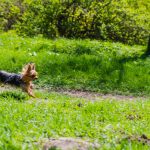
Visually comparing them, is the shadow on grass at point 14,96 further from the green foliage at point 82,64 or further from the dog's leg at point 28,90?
the green foliage at point 82,64

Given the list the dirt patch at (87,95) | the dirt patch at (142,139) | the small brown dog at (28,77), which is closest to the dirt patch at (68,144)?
the dirt patch at (142,139)

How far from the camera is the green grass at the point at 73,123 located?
552 centimetres

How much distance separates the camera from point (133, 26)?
20500 mm

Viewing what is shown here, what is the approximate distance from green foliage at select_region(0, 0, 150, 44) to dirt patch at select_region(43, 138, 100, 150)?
14512 mm

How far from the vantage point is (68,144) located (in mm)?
5199

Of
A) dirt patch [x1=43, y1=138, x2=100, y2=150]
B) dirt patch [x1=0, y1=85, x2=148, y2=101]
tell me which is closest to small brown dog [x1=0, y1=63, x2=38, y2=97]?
dirt patch [x1=0, y1=85, x2=148, y2=101]

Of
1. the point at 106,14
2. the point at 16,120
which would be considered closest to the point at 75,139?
the point at 16,120

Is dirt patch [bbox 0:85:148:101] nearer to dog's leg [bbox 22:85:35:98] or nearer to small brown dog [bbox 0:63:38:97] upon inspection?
→ small brown dog [bbox 0:63:38:97]

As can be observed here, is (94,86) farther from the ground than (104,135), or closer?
closer

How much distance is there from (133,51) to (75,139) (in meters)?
11.4

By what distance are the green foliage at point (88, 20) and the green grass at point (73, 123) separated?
11.1 metres

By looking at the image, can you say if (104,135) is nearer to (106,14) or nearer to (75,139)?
(75,139)

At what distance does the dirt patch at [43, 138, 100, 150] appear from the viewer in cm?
507

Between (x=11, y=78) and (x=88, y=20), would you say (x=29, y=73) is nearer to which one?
(x=11, y=78)
